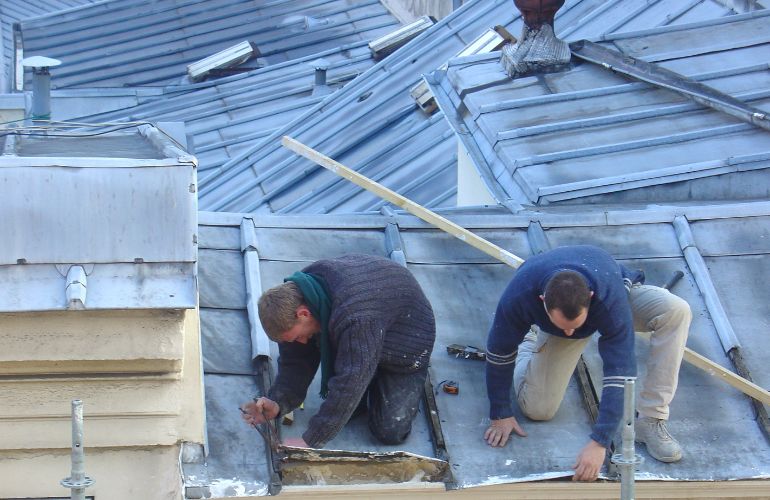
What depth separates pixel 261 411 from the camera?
6582 millimetres

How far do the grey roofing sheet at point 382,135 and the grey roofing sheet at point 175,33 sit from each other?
6575 mm

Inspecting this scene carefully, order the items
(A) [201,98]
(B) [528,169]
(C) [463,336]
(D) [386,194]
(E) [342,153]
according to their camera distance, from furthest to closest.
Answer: (A) [201,98] < (E) [342,153] < (B) [528,169] < (D) [386,194] < (C) [463,336]

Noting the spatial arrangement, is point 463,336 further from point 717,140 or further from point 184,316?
point 717,140

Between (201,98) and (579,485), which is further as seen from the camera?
(201,98)

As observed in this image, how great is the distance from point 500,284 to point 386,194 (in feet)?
2.94

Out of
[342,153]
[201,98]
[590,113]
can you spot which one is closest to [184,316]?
[590,113]

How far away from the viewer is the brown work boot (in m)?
6.69

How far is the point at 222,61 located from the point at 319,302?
15800 millimetres

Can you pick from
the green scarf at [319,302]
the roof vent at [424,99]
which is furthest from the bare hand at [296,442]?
the roof vent at [424,99]

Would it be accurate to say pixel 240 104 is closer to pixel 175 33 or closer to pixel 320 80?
Answer: pixel 320 80

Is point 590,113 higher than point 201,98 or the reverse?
the reverse

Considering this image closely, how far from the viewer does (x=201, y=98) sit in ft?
66.3

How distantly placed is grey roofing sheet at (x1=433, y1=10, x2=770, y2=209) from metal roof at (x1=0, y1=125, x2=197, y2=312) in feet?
13.2

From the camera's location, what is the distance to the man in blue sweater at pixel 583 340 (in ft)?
21.2
